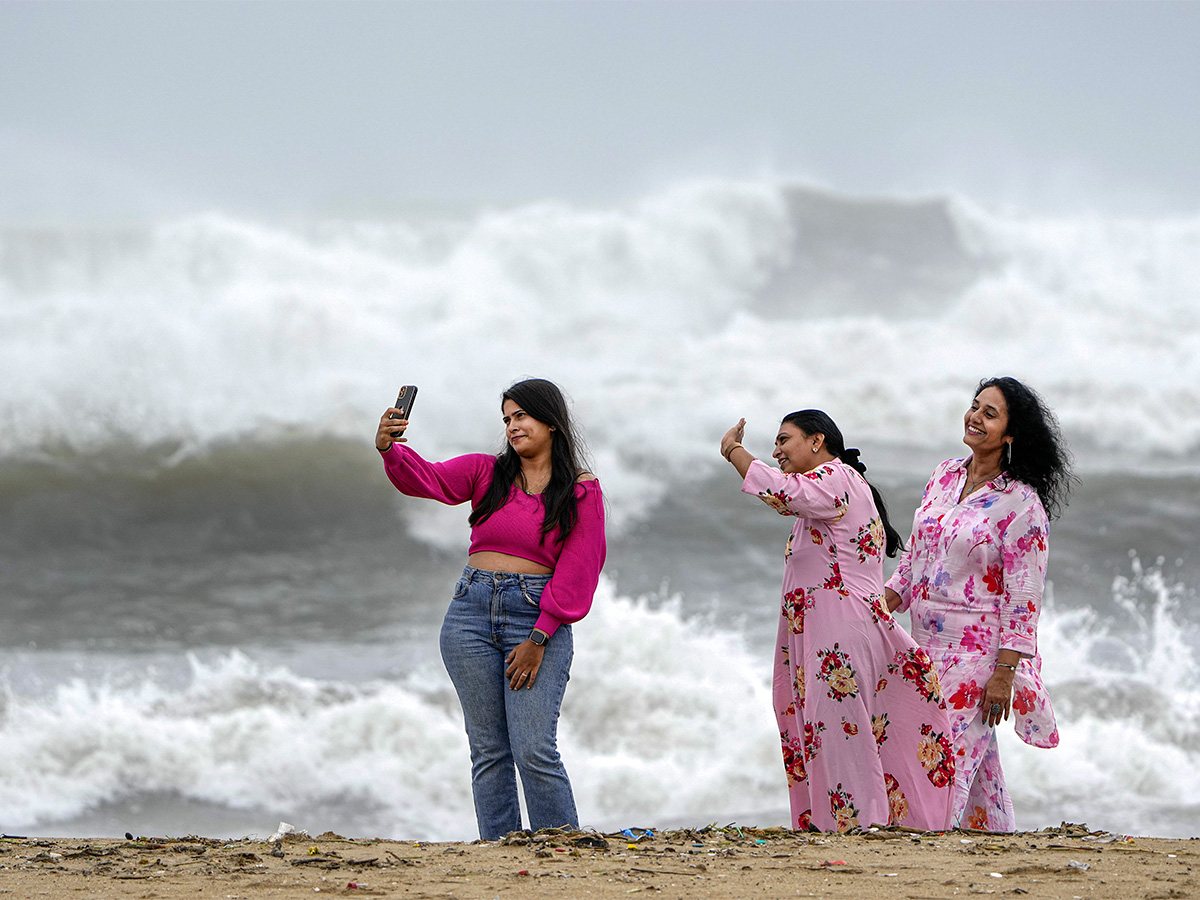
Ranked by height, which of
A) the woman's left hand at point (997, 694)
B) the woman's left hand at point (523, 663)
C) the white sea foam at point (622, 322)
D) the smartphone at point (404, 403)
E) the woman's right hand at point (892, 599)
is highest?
the white sea foam at point (622, 322)

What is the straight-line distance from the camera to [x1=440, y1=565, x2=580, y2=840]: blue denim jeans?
326 cm

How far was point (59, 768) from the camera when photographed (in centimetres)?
693

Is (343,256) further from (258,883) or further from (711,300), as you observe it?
(258,883)

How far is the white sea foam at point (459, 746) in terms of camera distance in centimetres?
673

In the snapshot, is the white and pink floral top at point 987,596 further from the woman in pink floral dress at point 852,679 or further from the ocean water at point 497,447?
the ocean water at point 497,447

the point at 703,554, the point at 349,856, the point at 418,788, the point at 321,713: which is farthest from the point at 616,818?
the point at 703,554

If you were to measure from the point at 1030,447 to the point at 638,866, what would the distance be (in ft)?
5.96

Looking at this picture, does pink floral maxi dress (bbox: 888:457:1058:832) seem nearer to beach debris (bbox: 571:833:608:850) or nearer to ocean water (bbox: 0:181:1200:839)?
ocean water (bbox: 0:181:1200:839)

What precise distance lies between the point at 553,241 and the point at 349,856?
43.5 ft

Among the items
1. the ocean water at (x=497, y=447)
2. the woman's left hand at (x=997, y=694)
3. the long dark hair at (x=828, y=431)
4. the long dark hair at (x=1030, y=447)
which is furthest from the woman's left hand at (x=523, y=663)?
the ocean water at (x=497, y=447)

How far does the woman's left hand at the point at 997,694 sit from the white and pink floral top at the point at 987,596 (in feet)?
0.10

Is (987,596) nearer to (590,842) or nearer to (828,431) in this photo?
(828,431)

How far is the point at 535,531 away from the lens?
331cm

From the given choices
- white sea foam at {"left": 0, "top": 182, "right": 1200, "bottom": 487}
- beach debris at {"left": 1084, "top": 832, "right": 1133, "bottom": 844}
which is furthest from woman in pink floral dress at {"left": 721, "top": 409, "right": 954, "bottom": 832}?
white sea foam at {"left": 0, "top": 182, "right": 1200, "bottom": 487}
